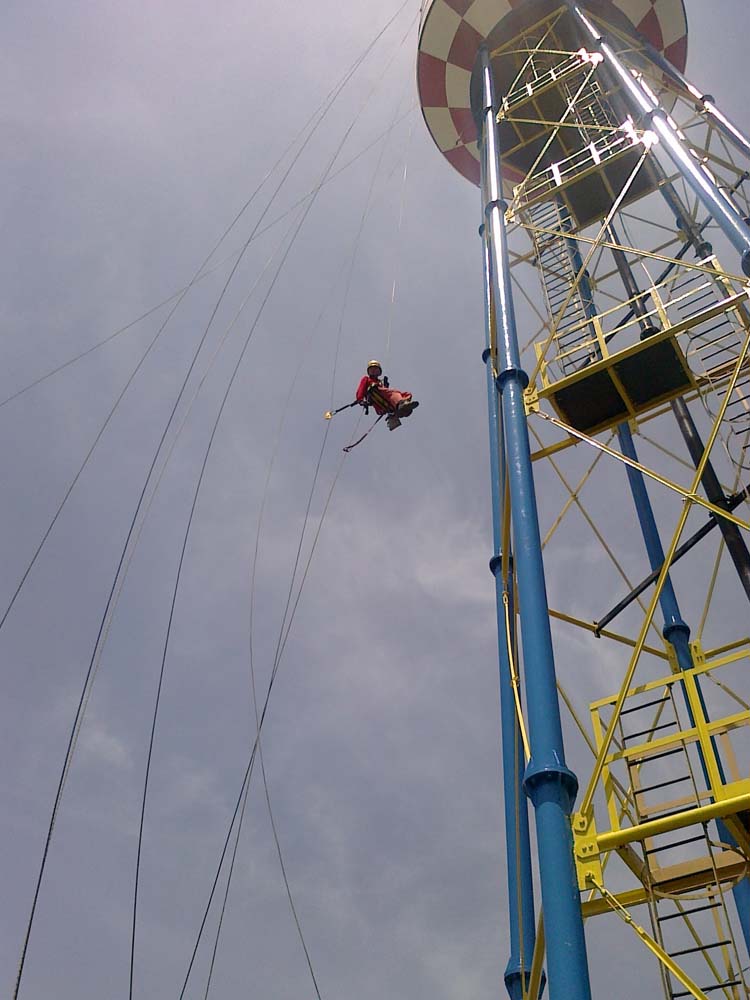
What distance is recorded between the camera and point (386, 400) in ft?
46.1

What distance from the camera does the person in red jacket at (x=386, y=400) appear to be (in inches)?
551

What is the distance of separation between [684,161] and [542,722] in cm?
713

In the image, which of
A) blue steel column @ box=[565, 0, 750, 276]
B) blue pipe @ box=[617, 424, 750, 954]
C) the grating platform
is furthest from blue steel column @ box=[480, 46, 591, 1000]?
blue steel column @ box=[565, 0, 750, 276]

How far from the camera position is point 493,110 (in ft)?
48.2

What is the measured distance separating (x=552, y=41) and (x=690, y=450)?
31.3 ft

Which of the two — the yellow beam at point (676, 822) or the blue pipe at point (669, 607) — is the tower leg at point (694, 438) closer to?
the blue pipe at point (669, 607)

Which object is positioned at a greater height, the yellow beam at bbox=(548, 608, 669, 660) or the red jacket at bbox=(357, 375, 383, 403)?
the red jacket at bbox=(357, 375, 383, 403)

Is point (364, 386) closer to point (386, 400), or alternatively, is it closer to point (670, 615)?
point (386, 400)

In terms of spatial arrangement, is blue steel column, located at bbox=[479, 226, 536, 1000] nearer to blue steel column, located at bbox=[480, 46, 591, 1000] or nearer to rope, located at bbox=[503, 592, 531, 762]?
rope, located at bbox=[503, 592, 531, 762]

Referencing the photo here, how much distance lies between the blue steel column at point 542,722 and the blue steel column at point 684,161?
8.38 feet

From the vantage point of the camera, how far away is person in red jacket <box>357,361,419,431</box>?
551 inches

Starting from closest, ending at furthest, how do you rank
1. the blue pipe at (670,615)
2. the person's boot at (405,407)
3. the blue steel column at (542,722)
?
the blue steel column at (542,722) < the blue pipe at (670,615) < the person's boot at (405,407)

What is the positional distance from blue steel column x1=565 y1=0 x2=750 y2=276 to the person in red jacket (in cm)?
543

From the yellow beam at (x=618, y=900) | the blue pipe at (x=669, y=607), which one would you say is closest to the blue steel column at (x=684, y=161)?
the blue pipe at (x=669, y=607)
